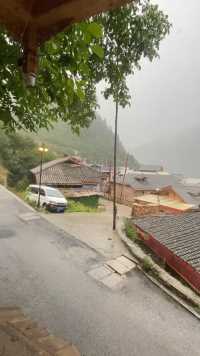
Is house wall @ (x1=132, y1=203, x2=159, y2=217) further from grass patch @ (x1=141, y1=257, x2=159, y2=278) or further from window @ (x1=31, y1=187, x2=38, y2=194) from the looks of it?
grass patch @ (x1=141, y1=257, x2=159, y2=278)

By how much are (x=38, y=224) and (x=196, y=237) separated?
824cm

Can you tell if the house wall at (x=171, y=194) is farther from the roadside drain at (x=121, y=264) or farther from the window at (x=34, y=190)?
the roadside drain at (x=121, y=264)

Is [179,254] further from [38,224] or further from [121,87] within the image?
[38,224]

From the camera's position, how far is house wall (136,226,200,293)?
887 cm

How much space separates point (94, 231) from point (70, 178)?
1559 centimetres

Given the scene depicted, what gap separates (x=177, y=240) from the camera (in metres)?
10.6

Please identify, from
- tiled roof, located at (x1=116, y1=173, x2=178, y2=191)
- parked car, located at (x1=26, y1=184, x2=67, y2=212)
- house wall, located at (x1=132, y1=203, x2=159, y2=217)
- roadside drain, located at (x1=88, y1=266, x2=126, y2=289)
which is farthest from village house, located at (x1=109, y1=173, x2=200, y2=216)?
roadside drain, located at (x1=88, y1=266, x2=126, y2=289)

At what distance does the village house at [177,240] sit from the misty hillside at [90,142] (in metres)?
83.0

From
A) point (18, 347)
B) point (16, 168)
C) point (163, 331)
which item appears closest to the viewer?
point (18, 347)

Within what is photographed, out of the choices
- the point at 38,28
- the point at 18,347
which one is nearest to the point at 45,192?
the point at 18,347

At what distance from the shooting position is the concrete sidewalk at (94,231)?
11.9 meters

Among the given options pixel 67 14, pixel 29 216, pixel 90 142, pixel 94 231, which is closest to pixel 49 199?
pixel 29 216

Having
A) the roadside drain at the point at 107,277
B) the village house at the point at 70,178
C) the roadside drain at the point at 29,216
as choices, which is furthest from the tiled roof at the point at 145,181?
the roadside drain at the point at 107,277

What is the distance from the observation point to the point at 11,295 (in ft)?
22.9
